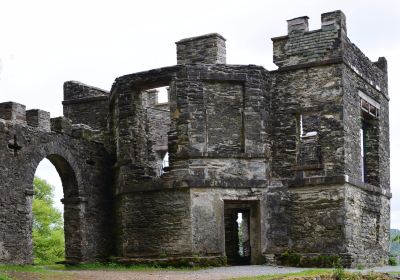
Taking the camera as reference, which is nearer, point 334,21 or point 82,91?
point 334,21

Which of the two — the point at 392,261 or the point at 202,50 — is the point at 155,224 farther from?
the point at 392,261

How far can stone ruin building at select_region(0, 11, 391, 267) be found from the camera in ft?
65.8

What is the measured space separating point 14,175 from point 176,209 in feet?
13.9

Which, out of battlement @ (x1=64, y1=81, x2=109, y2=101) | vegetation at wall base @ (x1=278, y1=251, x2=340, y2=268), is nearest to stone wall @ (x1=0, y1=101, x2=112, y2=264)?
battlement @ (x1=64, y1=81, x2=109, y2=101)

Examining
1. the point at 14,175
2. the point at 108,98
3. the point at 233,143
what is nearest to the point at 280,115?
the point at 233,143

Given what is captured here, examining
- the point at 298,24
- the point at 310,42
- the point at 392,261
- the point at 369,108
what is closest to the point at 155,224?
the point at 310,42

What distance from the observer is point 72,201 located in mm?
21188

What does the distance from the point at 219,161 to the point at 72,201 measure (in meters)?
4.27

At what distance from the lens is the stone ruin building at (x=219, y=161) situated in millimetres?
20062

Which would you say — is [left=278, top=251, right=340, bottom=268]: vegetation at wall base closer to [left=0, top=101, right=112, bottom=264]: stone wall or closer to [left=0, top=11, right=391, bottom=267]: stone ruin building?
[left=0, top=11, right=391, bottom=267]: stone ruin building

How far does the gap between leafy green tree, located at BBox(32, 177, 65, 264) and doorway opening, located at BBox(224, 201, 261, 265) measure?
11.9 metres

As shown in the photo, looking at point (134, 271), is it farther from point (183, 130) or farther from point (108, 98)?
point (108, 98)

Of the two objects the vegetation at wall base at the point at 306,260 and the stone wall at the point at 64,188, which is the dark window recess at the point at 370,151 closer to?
the vegetation at wall base at the point at 306,260

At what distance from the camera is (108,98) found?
2452 cm
